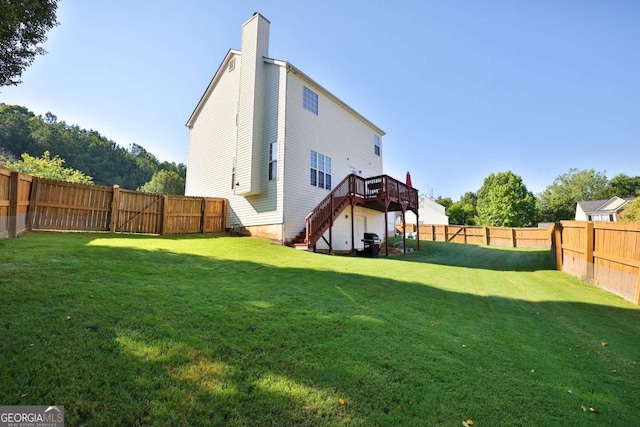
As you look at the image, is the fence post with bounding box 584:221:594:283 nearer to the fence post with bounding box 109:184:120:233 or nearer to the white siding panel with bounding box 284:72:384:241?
the white siding panel with bounding box 284:72:384:241

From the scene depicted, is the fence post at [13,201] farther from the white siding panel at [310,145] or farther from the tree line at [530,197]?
the tree line at [530,197]

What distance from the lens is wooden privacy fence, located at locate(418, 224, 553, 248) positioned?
22.7 meters

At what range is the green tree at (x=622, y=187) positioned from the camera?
54062 millimetres

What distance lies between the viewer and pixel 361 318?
4.25m

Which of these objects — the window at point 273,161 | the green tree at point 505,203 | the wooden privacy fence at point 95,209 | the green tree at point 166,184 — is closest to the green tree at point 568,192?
the green tree at point 505,203

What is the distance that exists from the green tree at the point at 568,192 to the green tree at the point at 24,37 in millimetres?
68862

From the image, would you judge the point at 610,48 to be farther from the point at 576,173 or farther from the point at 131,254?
the point at 576,173

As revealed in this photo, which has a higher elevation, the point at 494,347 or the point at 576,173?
the point at 576,173

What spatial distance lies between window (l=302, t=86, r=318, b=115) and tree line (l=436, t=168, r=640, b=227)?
36.5 m

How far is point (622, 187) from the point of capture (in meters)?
54.6

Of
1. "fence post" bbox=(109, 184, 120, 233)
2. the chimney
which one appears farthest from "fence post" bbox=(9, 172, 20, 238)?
the chimney

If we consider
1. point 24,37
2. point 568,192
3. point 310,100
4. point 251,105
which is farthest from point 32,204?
point 568,192

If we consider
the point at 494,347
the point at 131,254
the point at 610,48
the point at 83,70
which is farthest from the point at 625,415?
the point at 83,70

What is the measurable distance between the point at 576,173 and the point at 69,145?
96139 millimetres
